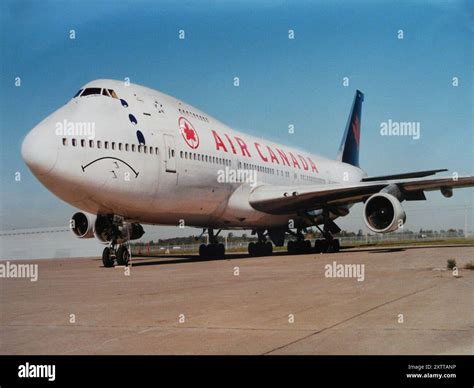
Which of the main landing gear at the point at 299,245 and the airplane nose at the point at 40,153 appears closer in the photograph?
the airplane nose at the point at 40,153

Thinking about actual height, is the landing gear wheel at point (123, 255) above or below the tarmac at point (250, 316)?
above

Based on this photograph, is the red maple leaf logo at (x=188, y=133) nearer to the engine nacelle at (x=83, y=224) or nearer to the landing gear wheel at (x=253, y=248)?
the engine nacelle at (x=83, y=224)

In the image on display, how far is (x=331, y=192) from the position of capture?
21.7 meters

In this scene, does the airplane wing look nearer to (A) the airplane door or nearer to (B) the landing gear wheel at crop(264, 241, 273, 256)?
(B) the landing gear wheel at crop(264, 241, 273, 256)

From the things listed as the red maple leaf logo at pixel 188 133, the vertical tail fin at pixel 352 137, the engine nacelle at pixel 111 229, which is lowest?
the engine nacelle at pixel 111 229

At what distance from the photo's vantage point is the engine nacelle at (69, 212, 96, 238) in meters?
20.1

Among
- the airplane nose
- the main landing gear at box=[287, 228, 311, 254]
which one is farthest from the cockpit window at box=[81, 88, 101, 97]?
the main landing gear at box=[287, 228, 311, 254]

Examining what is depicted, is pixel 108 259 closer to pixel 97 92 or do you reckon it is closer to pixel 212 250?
pixel 97 92

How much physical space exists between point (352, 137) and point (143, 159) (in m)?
24.6

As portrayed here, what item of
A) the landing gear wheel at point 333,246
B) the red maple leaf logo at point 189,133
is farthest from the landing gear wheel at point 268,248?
the red maple leaf logo at point 189,133

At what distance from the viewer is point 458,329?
536cm

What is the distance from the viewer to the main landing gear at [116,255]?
1616cm

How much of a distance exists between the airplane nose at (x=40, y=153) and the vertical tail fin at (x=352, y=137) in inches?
1009

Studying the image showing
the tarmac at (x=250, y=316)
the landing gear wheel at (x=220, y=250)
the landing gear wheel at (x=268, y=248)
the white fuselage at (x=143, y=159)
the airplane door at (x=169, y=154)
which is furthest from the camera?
the landing gear wheel at (x=268, y=248)
